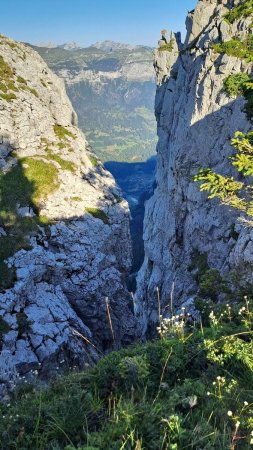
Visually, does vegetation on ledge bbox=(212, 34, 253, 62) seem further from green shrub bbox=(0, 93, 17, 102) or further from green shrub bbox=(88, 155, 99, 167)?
green shrub bbox=(0, 93, 17, 102)

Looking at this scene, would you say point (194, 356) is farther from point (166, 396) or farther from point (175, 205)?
point (175, 205)

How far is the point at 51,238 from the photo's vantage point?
93.7 ft

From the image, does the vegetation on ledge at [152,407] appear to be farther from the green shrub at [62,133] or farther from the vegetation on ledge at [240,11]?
the vegetation on ledge at [240,11]

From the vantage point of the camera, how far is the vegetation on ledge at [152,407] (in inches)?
193

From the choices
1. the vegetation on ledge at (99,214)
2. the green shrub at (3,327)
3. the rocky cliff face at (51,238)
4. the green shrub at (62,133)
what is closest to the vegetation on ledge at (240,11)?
the rocky cliff face at (51,238)

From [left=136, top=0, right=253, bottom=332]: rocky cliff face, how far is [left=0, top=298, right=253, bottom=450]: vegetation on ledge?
535 inches

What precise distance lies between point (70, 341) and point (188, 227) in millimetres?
19577

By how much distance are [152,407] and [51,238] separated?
24.0 meters

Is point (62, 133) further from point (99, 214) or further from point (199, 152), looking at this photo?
point (199, 152)

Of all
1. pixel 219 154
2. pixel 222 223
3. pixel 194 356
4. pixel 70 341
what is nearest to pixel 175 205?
pixel 219 154

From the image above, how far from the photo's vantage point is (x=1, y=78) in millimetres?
37250

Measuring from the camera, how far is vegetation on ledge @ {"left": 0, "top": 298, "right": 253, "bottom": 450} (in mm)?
4914

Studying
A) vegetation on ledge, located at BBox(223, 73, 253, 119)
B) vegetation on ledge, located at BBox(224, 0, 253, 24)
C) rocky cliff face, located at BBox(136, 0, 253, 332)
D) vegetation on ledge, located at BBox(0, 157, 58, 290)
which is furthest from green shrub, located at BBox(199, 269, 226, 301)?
vegetation on ledge, located at BBox(224, 0, 253, 24)

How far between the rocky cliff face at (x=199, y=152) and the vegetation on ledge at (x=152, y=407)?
13.6 m
